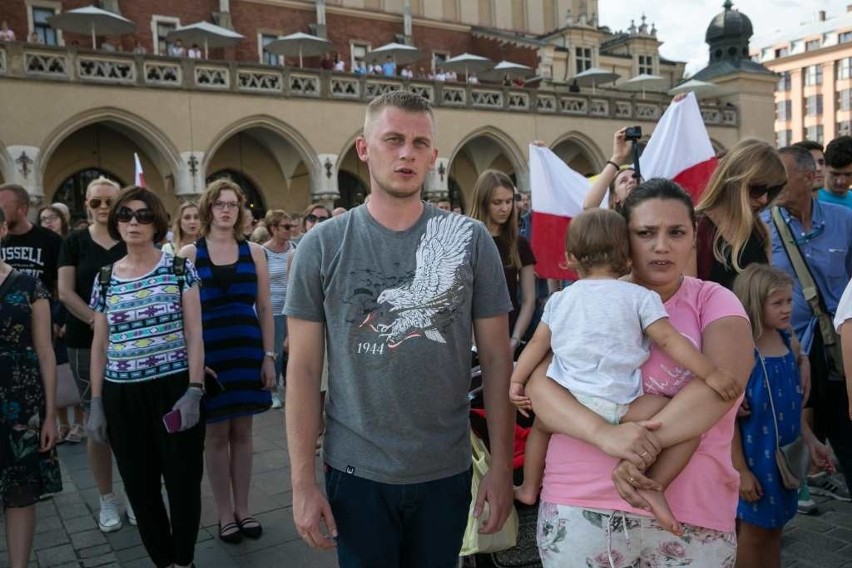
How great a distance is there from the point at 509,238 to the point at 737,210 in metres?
1.91

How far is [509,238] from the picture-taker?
4.81 m

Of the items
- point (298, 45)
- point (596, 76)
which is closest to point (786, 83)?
point (596, 76)

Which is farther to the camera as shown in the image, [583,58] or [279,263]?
[583,58]

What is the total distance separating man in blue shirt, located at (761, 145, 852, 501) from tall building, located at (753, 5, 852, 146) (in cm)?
7194

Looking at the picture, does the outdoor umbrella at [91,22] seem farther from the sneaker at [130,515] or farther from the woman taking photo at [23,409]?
the woman taking photo at [23,409]

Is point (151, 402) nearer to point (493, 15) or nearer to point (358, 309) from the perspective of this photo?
point (358, 309)

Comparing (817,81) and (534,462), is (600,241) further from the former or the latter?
(817,81)

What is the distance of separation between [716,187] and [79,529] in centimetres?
Result: 416

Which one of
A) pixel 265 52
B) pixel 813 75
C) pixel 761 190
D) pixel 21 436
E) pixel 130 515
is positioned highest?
pixel 813 75

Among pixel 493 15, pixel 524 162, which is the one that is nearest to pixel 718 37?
pixel 493 15

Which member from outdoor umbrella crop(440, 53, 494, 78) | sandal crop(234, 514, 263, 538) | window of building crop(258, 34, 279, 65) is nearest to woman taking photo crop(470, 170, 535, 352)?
sandal crop(234, 514, 263, 538)

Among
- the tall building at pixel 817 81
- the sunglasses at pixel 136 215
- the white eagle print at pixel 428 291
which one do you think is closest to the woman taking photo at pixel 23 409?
the sunglasses at pixel 136 215

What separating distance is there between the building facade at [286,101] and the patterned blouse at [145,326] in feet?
51.5

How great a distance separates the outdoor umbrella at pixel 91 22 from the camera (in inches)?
742
